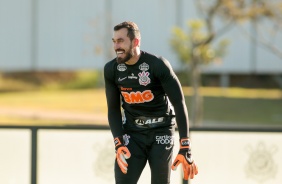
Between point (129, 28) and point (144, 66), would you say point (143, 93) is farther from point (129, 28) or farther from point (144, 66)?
point (129, 28)

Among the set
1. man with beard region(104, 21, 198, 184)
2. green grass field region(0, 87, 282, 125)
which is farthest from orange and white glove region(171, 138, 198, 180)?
green grass field region(0, 87, 282, 125)

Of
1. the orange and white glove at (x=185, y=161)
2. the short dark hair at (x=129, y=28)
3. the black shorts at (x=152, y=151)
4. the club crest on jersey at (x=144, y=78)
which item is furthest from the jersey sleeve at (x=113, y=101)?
the orange and white glove at (x=185, y=161)

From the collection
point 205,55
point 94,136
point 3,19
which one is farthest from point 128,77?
point 3,19

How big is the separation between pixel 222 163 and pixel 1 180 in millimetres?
2314

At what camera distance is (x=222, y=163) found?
27.9 feet

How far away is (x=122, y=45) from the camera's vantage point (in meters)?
6.05

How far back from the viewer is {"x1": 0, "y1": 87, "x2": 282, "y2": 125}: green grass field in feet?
96.7

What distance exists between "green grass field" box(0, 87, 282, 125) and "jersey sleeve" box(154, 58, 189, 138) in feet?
68.9

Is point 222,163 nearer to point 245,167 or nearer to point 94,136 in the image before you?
point 245,167

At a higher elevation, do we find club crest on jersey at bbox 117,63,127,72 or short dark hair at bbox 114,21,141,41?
short dark hair at bbox 114,21,141,41

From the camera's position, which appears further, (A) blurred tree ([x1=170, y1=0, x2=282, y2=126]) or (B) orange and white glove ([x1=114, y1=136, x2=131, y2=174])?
(A) blurred tree ([x1=170, y1=0, x2=282, y2=126])

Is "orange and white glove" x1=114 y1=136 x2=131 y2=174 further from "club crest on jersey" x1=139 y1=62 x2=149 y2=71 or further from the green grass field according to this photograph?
the green grass field

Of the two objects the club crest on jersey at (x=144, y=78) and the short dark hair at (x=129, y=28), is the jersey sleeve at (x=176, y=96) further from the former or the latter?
the short dark hair at (x=129, y=28)

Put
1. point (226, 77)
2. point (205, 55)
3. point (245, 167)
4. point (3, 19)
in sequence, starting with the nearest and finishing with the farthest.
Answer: point (245, 167)
point (205, 55)
point (3, 19)
point (226, 77)
